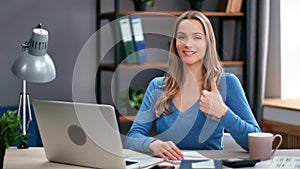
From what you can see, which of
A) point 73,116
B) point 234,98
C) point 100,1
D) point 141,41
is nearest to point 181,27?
point 234,98

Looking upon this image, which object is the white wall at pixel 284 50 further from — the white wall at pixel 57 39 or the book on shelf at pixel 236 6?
the white wall at pixel 57 39

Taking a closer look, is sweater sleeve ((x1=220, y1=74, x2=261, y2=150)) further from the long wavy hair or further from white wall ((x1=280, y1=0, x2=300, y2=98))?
white wall ((x1=280, y1=0, x2=300, y2=98))

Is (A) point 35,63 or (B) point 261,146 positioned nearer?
(A) point 35,63

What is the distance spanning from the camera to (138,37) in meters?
3.55

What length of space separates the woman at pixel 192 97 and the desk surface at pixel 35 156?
0.18 meters

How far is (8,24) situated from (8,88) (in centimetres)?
39

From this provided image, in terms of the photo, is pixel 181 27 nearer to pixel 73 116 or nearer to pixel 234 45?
pixel 73 116

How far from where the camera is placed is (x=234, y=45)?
398 cm

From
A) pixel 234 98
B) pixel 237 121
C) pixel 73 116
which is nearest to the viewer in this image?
pixel 73 116

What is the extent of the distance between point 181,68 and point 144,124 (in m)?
0.29

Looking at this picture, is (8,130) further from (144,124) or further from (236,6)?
(236,6)

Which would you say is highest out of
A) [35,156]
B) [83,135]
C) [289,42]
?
[289,42]

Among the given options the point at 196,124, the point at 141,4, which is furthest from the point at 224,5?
the point at 196,124

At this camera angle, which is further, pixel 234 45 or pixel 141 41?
pixel 234 45
